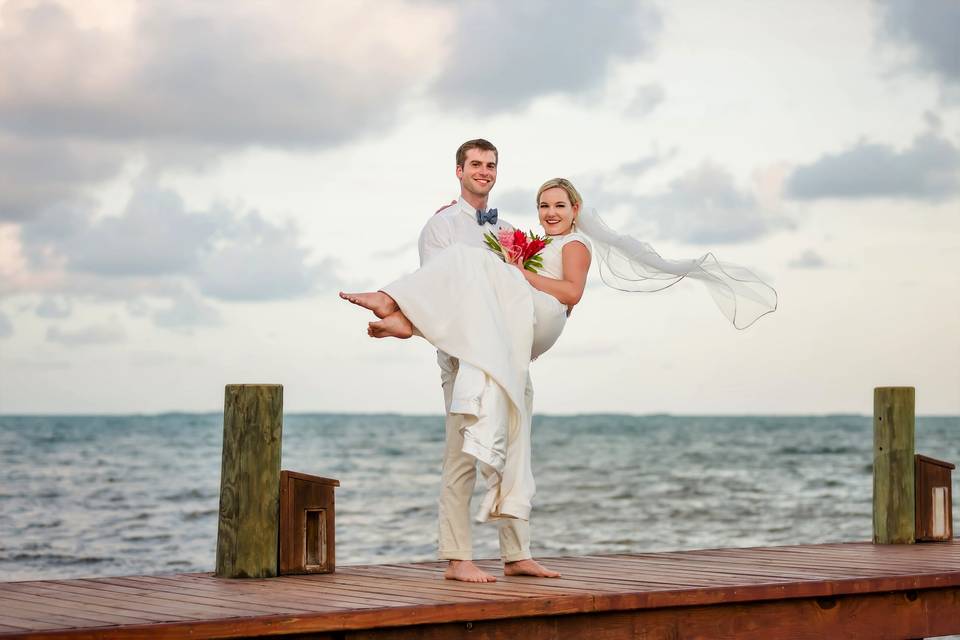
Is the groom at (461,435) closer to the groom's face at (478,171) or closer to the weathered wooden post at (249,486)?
the groom's face at (478,171)

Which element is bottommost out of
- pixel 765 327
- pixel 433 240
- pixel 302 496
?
pixel 302 496

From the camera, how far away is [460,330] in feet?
18.3

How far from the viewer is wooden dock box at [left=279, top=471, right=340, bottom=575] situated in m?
6.21

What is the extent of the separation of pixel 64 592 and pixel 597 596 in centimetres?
243

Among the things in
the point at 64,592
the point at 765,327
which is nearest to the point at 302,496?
the point at 64,592

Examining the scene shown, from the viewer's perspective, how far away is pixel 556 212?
6109 mm

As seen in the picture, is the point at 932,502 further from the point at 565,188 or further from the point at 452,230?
the point at 452,230

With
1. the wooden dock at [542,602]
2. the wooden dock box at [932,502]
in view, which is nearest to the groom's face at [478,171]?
the wooden dock at [542,602]

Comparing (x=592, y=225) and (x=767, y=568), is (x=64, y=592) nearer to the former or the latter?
(x=592, y=225)

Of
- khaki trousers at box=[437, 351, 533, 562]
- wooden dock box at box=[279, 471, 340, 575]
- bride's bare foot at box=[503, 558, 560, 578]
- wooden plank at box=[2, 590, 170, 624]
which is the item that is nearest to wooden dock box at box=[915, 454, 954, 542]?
bride's bare foot at box=[503, 558, 560, 578]

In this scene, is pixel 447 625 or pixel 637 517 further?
pixel 637 517

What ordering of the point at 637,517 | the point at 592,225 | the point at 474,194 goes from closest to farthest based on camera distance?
the point at 474,194 → the point at 592,225 → the point at 637,517

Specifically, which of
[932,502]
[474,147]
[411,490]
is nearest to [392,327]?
[474,147]

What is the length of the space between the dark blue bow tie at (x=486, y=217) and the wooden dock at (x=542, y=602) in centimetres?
177
